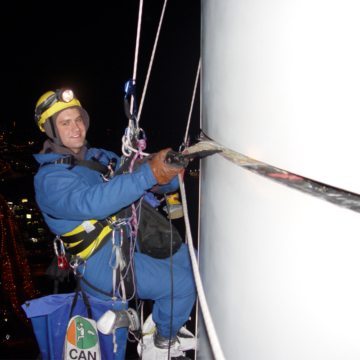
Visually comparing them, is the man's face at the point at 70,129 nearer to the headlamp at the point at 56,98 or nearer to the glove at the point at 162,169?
the headlamp at the point at 56,98

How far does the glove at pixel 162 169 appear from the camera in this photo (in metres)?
1.66

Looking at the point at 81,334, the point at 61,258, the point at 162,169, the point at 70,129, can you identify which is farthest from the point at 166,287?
the point at 70,129

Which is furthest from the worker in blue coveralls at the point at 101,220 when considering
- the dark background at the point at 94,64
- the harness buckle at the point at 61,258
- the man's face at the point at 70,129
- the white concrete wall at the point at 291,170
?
the dark background at the point at 94,64

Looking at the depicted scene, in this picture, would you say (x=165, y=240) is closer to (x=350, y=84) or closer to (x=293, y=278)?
(x=293, y=278)

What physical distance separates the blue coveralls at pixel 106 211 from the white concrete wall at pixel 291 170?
3.01 ft

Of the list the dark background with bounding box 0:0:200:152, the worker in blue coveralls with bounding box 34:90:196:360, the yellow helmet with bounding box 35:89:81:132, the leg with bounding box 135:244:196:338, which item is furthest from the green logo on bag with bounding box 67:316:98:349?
the dark background with bounding box 0:0:200:152

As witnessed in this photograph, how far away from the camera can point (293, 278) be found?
1.90ft

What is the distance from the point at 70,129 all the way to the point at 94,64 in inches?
1829

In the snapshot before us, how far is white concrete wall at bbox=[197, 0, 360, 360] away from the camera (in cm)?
46

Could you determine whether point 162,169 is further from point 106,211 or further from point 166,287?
point 166,287

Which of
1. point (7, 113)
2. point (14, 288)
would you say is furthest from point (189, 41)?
point (7, 113)

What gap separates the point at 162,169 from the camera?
1.68m

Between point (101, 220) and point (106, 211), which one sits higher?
point (106, 211)

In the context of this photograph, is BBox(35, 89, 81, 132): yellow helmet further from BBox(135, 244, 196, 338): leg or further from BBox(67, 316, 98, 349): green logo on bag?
BBox(67, 316, 98, 349): green logo on bag
